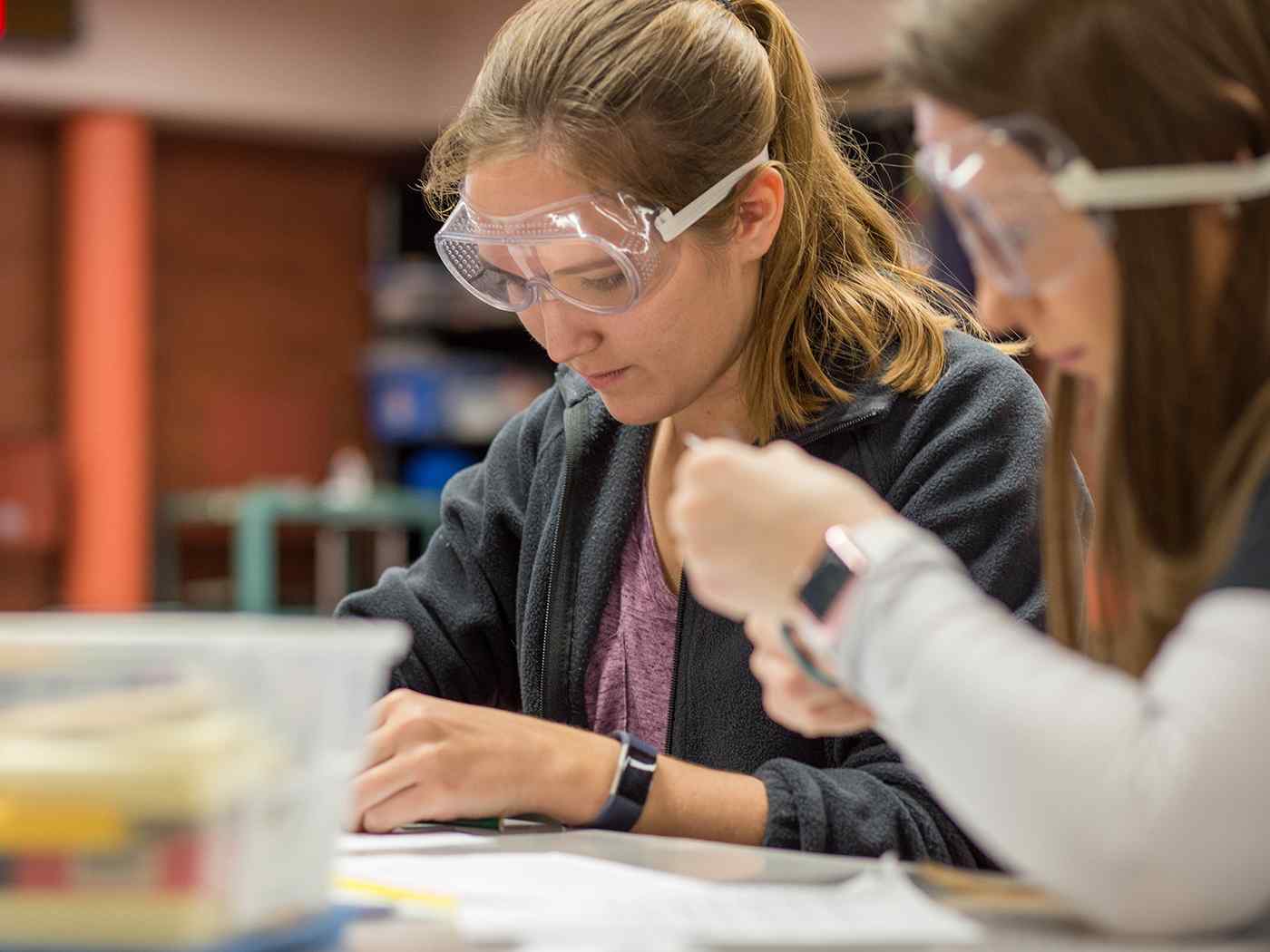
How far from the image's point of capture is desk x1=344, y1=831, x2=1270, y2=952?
79 cm

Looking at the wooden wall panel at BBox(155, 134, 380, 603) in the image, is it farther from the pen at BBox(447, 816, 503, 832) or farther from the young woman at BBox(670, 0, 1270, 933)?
the young woman at BBox(670, 0, 1270, 933)

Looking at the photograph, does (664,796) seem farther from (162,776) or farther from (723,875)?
(162,776)

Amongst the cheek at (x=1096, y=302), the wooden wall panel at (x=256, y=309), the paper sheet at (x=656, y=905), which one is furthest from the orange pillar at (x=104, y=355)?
the cheek at (x=1096, y=302)

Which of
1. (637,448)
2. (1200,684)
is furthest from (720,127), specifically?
(1200,684)

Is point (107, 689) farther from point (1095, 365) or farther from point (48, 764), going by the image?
point (1095, 365)

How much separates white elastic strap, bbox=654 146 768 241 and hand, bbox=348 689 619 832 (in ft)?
1.54

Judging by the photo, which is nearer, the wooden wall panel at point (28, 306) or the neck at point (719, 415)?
the neck at point (719, 415)

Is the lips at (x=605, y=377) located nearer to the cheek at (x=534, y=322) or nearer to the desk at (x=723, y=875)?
the cheek at (x=534, y=322)

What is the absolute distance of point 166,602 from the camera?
7164 millimetres

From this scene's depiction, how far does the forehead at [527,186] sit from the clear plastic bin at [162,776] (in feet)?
2.26

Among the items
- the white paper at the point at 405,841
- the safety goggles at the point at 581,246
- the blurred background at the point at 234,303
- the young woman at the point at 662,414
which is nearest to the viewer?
the white paper at the point at 405,841

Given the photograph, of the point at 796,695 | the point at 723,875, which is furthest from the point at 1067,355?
the point at 723,875

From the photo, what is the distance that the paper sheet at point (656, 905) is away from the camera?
817mm

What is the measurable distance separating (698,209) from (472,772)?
0.56 meters
